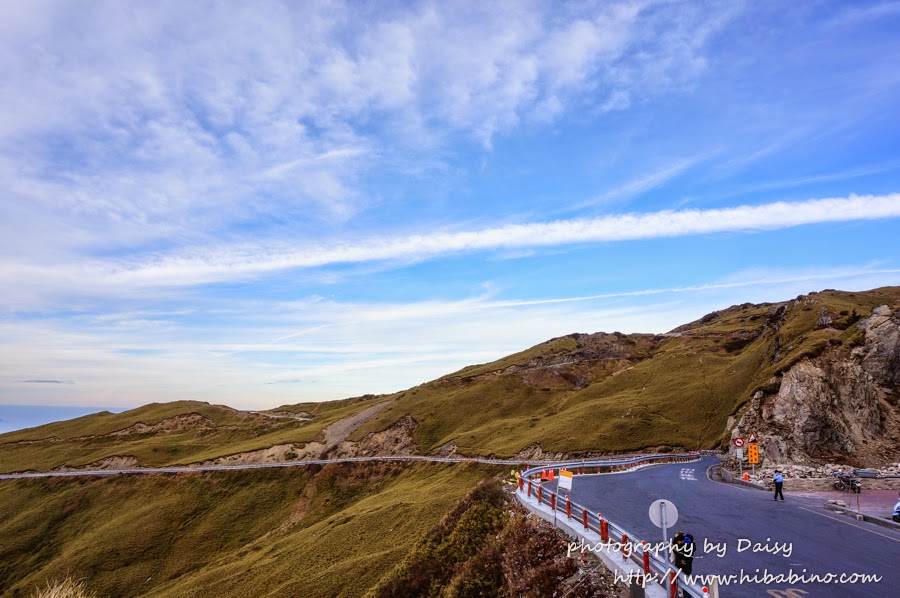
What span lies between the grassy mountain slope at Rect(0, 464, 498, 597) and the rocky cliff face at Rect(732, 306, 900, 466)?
1371 inches

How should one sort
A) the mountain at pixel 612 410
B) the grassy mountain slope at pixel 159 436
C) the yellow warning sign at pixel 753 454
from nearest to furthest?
the yellow warning sign at pixel 753 454 < the mountain at pixel 612 410 < the grassy mountain slope at pixel 159 436

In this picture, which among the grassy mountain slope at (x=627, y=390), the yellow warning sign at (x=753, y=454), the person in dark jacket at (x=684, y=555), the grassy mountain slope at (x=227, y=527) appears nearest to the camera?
the person in dark jacket at (x=684, y=555)

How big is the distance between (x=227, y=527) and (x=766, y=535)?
7037cm

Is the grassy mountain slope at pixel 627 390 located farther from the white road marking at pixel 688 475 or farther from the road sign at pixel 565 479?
the road sign at pixel 565 479

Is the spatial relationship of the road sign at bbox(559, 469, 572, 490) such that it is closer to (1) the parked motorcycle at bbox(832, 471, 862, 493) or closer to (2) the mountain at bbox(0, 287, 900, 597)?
(2) the mountain at bbox(0, 287, 900, 597)

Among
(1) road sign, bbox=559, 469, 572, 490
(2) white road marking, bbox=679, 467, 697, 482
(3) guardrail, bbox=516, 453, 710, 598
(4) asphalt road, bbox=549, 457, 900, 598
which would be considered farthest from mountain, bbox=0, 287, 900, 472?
(1) road sign, bbox=559, 469, 572, 490

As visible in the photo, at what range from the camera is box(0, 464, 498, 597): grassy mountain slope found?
1630 inches

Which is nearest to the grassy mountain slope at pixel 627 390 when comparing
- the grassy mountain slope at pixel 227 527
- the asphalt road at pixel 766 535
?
the grassy mountain slope at pixel 227 527

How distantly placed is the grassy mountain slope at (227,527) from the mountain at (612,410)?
17478mm

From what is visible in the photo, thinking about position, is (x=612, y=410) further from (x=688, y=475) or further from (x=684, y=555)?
(x=684, y=555)

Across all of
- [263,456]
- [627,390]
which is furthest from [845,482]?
[263,456]

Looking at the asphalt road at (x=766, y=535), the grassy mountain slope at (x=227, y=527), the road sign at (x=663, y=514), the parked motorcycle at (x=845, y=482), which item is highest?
the road sign at (x=663, y=514)

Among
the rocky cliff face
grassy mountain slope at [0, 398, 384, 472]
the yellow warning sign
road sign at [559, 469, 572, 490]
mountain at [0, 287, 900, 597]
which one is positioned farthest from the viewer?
grassy mountain slope at [0, 398, 384, 472]

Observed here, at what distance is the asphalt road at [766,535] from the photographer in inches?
537
